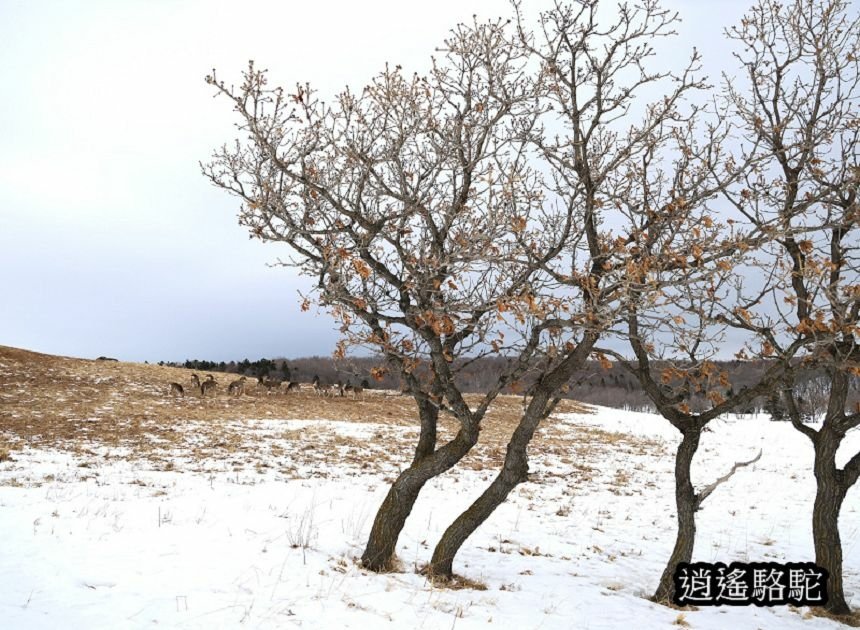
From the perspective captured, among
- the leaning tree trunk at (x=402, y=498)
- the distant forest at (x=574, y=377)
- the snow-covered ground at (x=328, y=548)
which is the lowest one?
the snow-covered ground at (x=328, y=548)

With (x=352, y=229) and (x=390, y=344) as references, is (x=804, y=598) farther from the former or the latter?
(x=352, y=229)

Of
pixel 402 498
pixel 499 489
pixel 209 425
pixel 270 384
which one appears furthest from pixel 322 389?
pixel 499 489

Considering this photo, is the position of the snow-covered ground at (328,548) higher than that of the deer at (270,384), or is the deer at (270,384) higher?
the deer at (270,384)

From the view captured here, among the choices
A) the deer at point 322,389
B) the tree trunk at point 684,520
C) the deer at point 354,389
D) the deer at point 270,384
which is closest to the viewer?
the tree trunk at point 684,520

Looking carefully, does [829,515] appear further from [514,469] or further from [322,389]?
[322,389]

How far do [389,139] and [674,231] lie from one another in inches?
137

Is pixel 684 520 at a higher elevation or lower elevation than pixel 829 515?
lower

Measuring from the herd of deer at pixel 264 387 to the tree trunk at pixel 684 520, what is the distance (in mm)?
24702

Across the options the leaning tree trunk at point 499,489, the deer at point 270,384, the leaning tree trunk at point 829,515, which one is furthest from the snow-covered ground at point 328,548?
the deer at point 270,384

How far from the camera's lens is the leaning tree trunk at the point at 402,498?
7.23 meters

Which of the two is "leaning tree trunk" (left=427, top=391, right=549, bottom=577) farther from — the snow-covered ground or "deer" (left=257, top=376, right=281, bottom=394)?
"deer" (left=257, top=376, right=281, bottom=394)

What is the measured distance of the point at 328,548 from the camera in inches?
302

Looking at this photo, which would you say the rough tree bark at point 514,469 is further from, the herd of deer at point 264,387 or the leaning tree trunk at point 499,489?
the herd of deer at point 264,387

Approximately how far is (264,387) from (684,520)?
28.6 m
